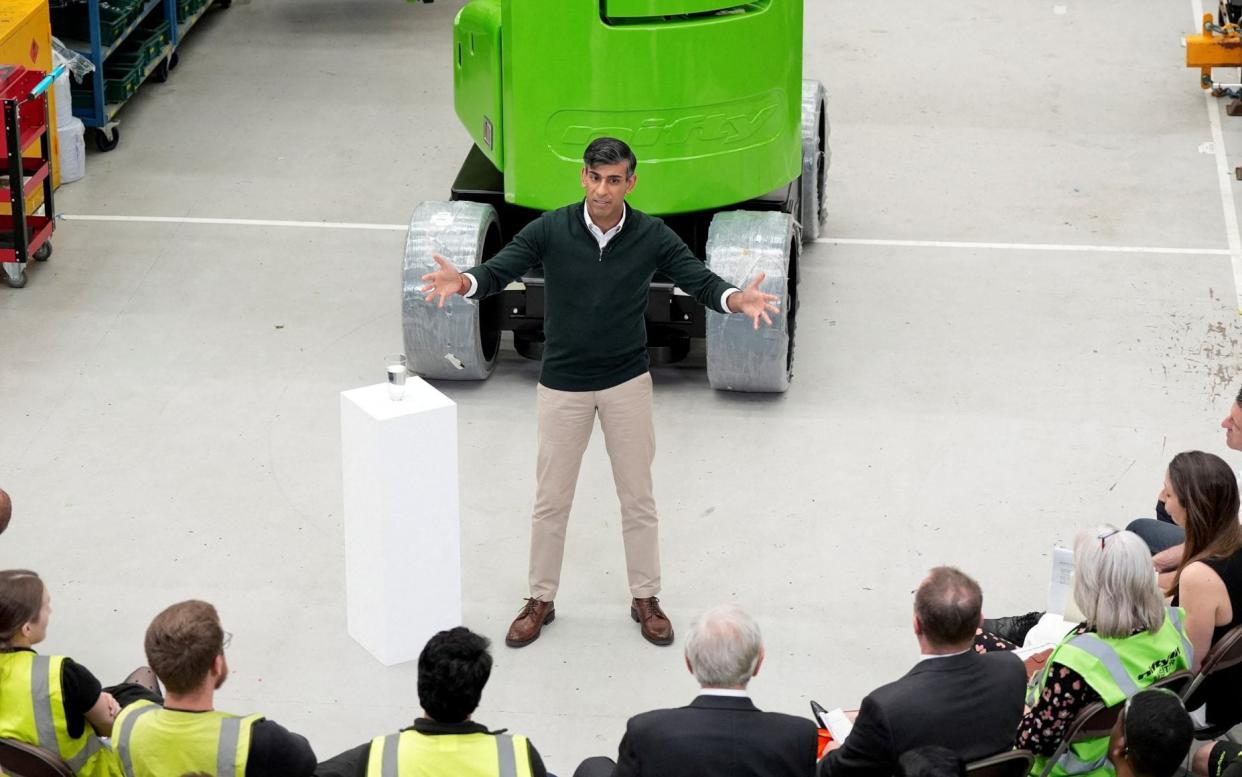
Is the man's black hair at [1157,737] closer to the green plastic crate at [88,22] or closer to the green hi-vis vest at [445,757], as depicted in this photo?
the green hi-vis vest at [445,757]

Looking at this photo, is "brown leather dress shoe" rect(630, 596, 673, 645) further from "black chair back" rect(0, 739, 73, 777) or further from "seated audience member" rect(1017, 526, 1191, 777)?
"black chair back" rect(0, 739, 73, 777)

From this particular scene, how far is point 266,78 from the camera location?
39.2ft

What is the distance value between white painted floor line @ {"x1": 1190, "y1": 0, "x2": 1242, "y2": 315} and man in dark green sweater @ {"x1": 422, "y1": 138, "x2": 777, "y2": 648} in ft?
12.4

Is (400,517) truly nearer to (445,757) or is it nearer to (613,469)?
(613,469)

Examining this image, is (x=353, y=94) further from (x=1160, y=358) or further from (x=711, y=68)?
(x=1160, y=358)

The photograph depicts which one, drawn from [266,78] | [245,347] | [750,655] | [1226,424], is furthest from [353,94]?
[750,655]

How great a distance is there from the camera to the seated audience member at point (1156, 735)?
410cm

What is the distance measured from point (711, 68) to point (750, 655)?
12.2 feet

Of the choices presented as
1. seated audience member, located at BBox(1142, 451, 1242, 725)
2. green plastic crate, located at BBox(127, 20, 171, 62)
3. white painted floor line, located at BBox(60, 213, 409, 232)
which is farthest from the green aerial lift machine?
green plastic crate, located at BBox(127, 20, 171, 62)

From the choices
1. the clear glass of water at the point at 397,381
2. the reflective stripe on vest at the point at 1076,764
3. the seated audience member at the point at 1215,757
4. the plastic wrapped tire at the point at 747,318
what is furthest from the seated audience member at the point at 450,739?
the plastic wrapped tire at the point at 747,318

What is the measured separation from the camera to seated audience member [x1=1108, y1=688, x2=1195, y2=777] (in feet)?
13.5

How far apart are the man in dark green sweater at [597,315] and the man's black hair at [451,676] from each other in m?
1.90

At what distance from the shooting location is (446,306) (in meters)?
7.68

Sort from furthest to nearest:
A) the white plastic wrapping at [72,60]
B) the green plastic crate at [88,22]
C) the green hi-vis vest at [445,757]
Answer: the green plastic crate at [88,22] < the white plastic wrapping at [72,60] < the green hi-vis vest at [445,757]
